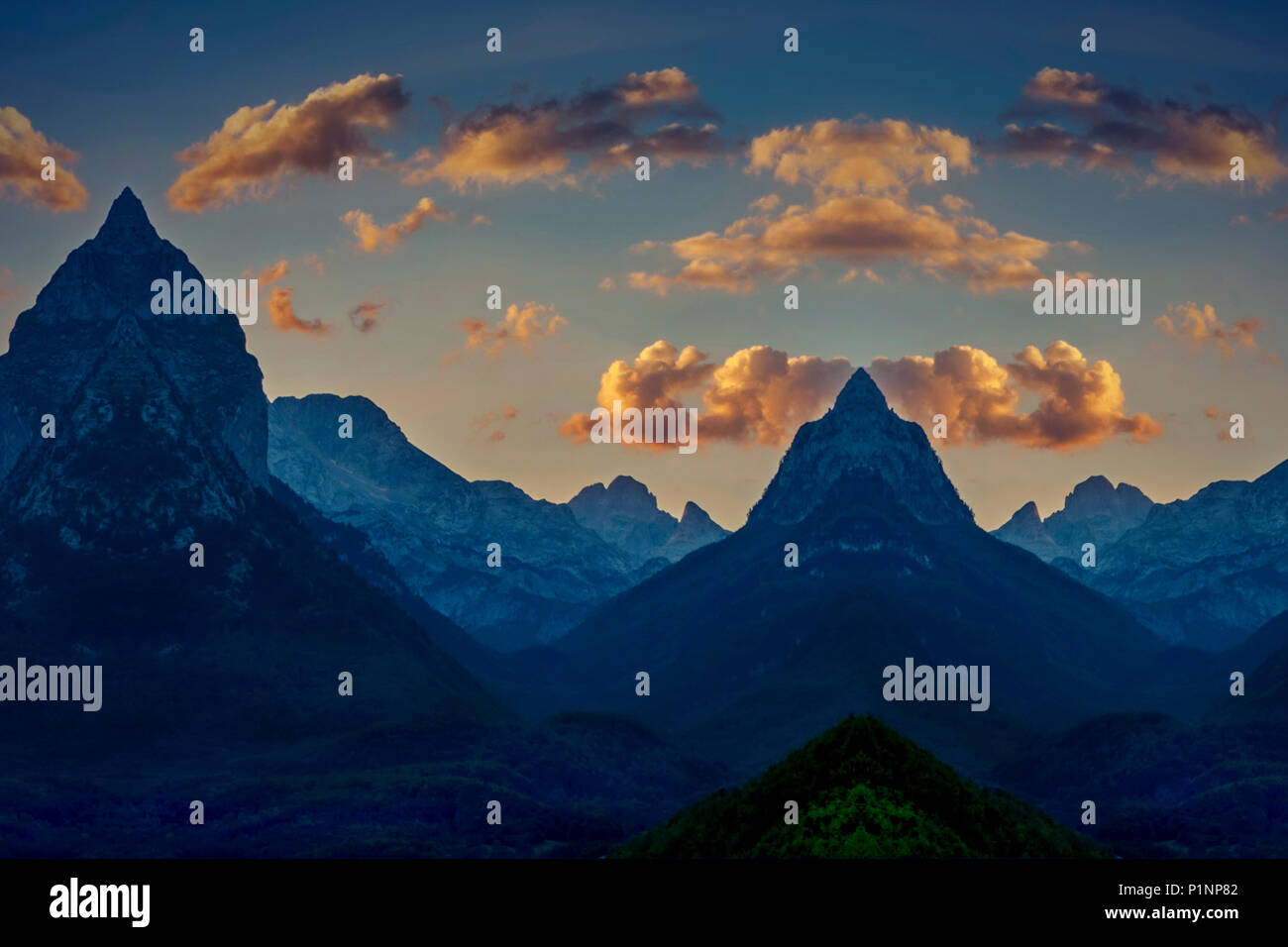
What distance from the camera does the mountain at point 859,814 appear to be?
123 m

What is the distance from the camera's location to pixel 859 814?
126000 mm

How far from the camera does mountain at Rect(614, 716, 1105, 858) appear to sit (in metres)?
123
